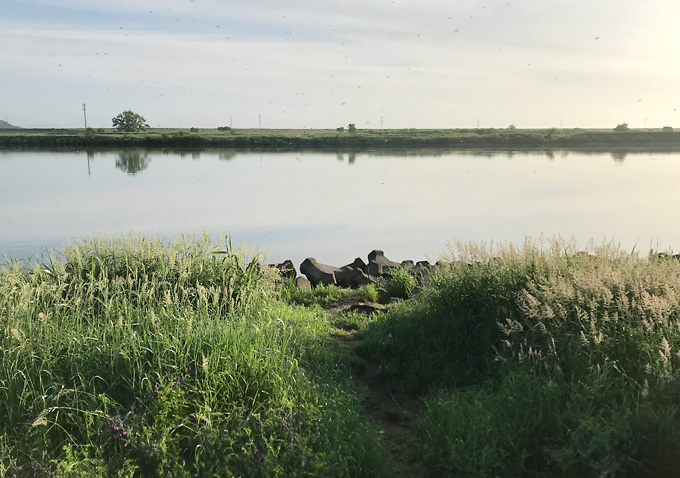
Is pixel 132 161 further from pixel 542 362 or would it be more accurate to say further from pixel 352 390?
pixel 542 362

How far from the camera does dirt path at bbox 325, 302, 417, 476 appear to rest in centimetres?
428

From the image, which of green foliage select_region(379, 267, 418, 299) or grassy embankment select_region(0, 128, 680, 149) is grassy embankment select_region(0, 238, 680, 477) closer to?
green foliage select_region(379, 267, 418, 299)

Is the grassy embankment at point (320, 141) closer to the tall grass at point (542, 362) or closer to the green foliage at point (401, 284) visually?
the green foliage at point (401, 284)

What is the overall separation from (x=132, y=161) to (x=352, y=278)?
32641 millimetres

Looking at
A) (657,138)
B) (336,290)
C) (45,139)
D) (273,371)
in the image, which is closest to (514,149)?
(657,138)

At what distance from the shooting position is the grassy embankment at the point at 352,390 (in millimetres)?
3834

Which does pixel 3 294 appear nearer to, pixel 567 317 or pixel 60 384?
pixel 60 384

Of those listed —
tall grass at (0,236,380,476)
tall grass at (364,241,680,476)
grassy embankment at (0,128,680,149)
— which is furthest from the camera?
grassy embankment at (0,128,680,149)

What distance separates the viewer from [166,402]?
3904 mm

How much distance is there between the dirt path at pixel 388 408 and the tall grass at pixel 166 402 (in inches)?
8.4

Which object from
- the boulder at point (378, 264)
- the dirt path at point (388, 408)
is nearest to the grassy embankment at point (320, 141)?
the boulder at point (378, 264)

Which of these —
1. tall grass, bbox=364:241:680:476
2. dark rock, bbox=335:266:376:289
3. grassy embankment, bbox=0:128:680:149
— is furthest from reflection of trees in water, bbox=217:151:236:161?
tall grass, bbox=364:241:680:476

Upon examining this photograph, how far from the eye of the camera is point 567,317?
5.16 meters

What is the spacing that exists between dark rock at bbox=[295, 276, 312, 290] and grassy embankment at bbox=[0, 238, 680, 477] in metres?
3.05
